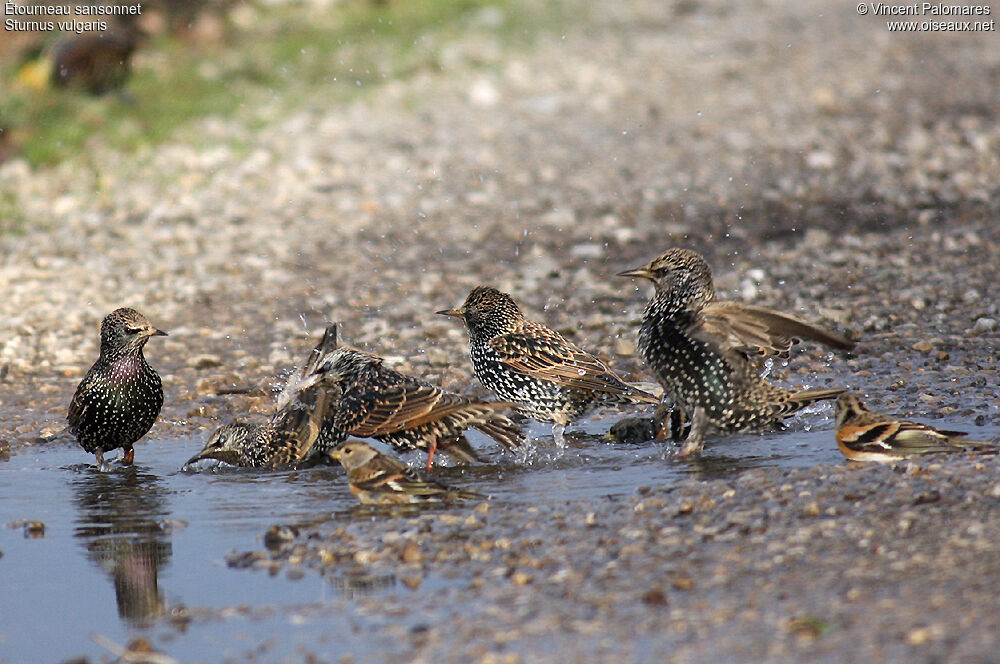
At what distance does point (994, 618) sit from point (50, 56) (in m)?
14.1

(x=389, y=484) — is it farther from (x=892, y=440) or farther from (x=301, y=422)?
(x=892, y=440)

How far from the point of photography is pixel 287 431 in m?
7.23

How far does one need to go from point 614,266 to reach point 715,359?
3.83m

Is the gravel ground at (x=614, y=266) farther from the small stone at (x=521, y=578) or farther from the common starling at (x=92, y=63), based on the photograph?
the common starling at (x=92, y=63)

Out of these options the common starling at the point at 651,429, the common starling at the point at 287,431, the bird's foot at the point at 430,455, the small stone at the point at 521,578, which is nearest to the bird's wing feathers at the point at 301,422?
the common starling at the point at 287,431

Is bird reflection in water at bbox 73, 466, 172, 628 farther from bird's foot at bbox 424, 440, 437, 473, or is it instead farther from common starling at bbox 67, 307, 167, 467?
bird's foot at bbox 424, 440, 437, 473

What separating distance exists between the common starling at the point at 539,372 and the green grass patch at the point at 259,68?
24.1 ft

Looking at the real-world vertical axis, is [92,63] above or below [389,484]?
above

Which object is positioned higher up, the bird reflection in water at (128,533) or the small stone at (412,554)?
the bird reflection in water at (128,533)

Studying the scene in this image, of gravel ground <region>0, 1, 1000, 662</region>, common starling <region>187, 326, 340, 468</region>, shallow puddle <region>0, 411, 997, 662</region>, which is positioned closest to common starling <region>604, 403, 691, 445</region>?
shallow puddle <region>0, 411, 997, 662</region>

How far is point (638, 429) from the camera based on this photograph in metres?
7.23

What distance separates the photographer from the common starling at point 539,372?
7.39m

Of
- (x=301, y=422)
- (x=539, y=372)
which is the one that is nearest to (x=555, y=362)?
(x=539, y=372)

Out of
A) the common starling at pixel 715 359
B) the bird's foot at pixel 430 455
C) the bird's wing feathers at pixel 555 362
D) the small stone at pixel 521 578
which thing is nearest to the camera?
the small stone at pixel 521 578
